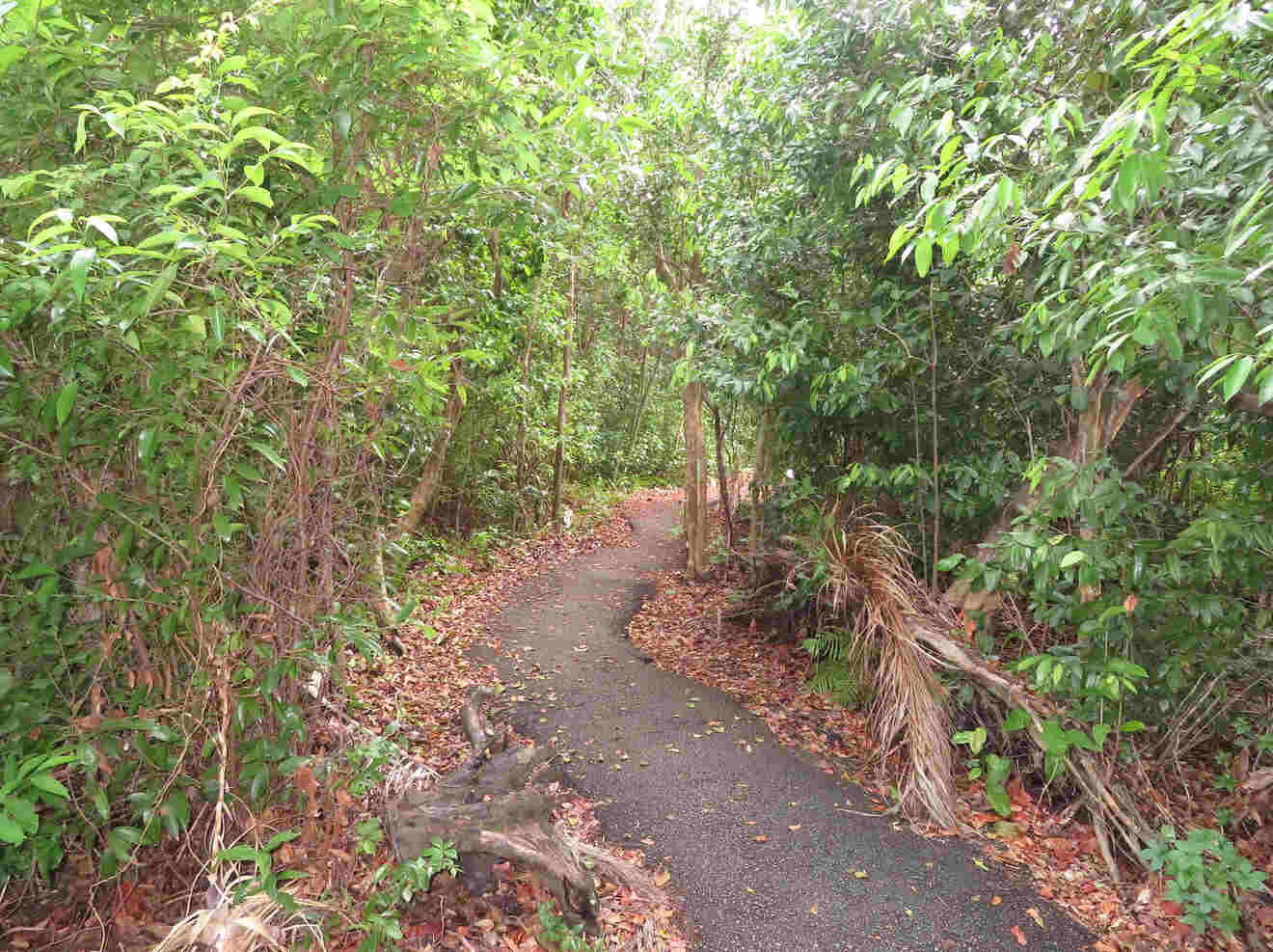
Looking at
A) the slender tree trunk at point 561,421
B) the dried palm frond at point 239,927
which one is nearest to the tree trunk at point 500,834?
the dried palm frond at point 239,927

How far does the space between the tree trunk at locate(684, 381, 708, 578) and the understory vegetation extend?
2.49 metres

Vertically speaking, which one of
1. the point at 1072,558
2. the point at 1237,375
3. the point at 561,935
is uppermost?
the point at 1237,375

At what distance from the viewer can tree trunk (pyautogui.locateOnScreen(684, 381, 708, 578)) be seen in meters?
8.56

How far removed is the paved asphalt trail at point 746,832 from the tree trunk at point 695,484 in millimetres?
2845

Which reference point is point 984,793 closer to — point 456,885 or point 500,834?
point 500,834

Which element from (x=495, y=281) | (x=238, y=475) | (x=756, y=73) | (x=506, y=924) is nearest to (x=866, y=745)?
(x=506, y=924)

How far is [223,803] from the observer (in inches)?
82.4

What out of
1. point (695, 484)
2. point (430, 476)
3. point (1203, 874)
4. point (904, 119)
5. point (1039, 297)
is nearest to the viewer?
point (904, 119)

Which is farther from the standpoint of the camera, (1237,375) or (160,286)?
(1237,375)

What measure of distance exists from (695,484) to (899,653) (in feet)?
15.3

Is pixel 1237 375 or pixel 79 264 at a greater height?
pixel 79 264

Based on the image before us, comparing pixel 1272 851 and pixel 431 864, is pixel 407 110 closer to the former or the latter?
pixel 431 864

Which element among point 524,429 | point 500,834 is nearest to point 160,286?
point 500,834

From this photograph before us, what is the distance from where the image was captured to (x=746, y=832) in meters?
3.69
